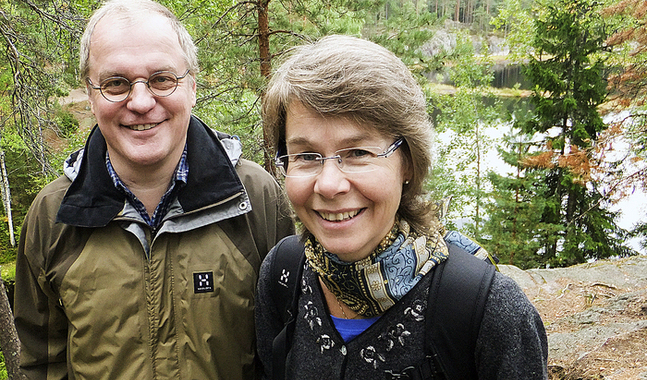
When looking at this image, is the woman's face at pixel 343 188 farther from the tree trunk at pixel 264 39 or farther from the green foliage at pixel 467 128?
the green foliage at pixel 467 128

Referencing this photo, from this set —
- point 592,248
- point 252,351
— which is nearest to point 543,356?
point 252,351

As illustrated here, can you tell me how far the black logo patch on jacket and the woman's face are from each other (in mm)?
682

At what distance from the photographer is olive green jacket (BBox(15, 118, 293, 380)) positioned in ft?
6.38

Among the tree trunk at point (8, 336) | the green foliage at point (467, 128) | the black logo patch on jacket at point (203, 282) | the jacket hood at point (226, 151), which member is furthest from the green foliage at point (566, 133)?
the black logo patch on jacket at point (203, 282)

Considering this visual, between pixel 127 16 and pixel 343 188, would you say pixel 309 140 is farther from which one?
pixel 127 16

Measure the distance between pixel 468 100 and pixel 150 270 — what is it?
68.6 feet

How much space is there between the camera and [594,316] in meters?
6.35

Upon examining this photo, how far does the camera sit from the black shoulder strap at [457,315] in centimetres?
133

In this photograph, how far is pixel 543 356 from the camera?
138cm

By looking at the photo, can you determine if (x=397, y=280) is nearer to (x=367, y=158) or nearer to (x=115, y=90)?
(x=367, y=158)

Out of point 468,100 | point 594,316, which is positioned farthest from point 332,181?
point 468,100

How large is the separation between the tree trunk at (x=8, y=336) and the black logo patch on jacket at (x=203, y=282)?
4.42m

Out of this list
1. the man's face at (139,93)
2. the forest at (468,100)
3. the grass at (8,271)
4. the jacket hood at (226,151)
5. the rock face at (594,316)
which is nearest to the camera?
the man's face at (139,93)

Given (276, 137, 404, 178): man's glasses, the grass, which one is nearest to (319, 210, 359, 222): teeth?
(276, 137, 404, 178): man's glasses
